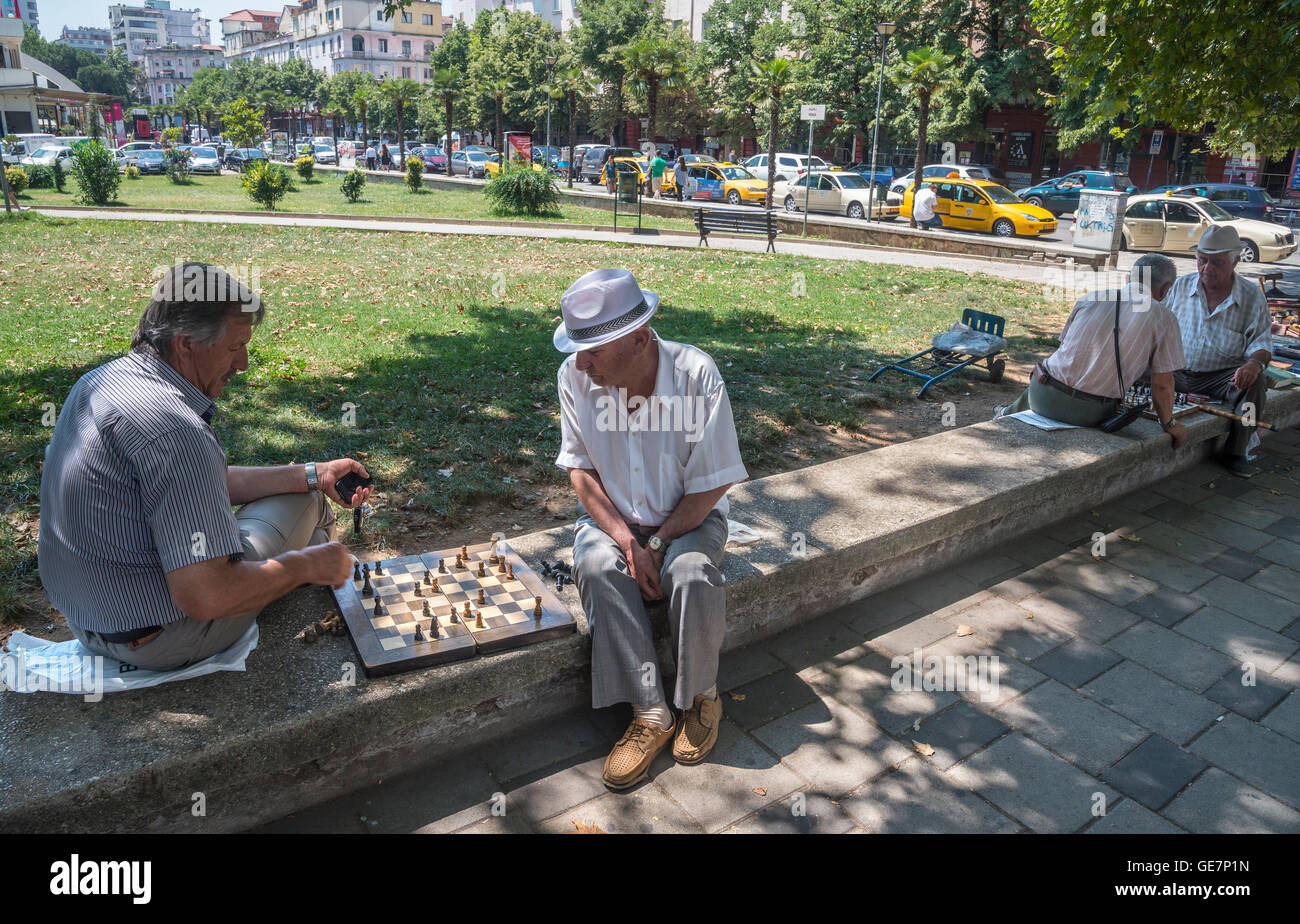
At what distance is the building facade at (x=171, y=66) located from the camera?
152750 mm

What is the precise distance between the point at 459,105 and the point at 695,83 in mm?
17653

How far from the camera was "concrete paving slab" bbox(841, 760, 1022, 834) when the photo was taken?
9.36 feet

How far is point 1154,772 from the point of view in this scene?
3.11 meters

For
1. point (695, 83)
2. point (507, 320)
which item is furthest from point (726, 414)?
point (695, 83)

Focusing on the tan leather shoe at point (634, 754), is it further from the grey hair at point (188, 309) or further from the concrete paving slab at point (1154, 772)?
the grey hair at point (188, 309)

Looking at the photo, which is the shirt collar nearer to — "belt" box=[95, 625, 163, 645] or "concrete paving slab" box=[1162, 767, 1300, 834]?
"belt" box=[95, 625, 163, 645]

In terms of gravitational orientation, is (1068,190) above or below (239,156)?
below

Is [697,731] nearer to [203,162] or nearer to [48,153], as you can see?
[48,153]

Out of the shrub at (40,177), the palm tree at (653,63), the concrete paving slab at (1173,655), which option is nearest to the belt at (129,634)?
the concrete paving slab at (1173,655)

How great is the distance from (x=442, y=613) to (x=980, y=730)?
1.99 metres

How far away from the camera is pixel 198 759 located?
2.49 metres

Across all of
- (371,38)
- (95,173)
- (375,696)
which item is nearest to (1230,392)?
(375,696)
